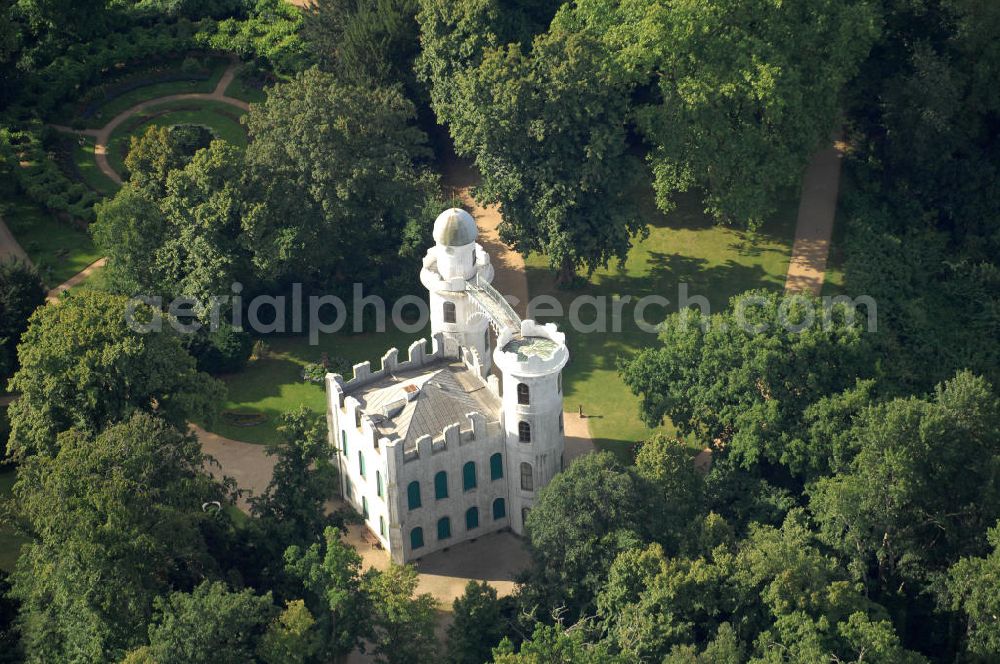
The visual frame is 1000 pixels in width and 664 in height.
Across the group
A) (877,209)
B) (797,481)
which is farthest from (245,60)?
(797,481)

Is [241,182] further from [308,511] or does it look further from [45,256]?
[308,511]

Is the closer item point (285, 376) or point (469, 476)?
point (469, 476)

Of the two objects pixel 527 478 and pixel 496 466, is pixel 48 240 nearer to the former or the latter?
pixel 496 466

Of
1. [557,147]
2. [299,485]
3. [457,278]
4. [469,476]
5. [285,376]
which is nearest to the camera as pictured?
[299,485]

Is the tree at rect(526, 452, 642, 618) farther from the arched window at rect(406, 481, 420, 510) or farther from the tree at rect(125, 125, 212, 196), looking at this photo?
the tree at rect(125, 125, 212, 196)

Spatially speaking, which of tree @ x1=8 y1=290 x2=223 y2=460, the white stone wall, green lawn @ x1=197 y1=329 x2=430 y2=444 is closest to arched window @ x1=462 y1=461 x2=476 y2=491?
the white stone wall

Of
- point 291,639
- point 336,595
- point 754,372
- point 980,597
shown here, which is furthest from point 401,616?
point 980,597
